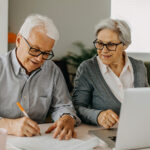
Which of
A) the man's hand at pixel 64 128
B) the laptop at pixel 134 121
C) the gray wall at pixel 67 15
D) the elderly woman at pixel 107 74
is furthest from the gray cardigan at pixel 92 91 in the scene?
the gray wall at pixel 67 15

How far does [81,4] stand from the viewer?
3697 millimetres

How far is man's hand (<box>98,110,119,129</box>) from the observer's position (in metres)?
1.51

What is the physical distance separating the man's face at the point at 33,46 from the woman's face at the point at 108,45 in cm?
51

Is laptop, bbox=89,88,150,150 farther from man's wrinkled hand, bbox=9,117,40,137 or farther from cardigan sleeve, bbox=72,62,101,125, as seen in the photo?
cardigan sleeve, bbox=72,62,101,125

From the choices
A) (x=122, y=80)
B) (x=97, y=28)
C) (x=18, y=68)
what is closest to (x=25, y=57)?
(x=18, y=68)

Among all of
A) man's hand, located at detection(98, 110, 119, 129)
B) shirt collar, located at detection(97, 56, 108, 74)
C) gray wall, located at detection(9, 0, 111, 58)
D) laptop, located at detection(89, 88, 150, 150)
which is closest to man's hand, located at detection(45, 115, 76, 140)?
man's hand, located at detection(98, 110, 119, 129)

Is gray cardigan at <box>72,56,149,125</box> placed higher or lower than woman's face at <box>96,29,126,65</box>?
lower

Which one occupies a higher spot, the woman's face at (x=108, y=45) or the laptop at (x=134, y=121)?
the woman's face at (x=108, y=45)

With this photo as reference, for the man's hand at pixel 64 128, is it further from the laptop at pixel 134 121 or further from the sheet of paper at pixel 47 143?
the laptop at pixel 134 121

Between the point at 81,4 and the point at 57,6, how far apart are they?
393 millimetres

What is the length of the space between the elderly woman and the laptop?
2.28ft

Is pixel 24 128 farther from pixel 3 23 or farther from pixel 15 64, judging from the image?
pixel 3 23

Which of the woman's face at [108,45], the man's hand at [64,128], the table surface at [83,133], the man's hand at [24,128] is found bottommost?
the table surface at [83,133]

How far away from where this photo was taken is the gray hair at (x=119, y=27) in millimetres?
1963
